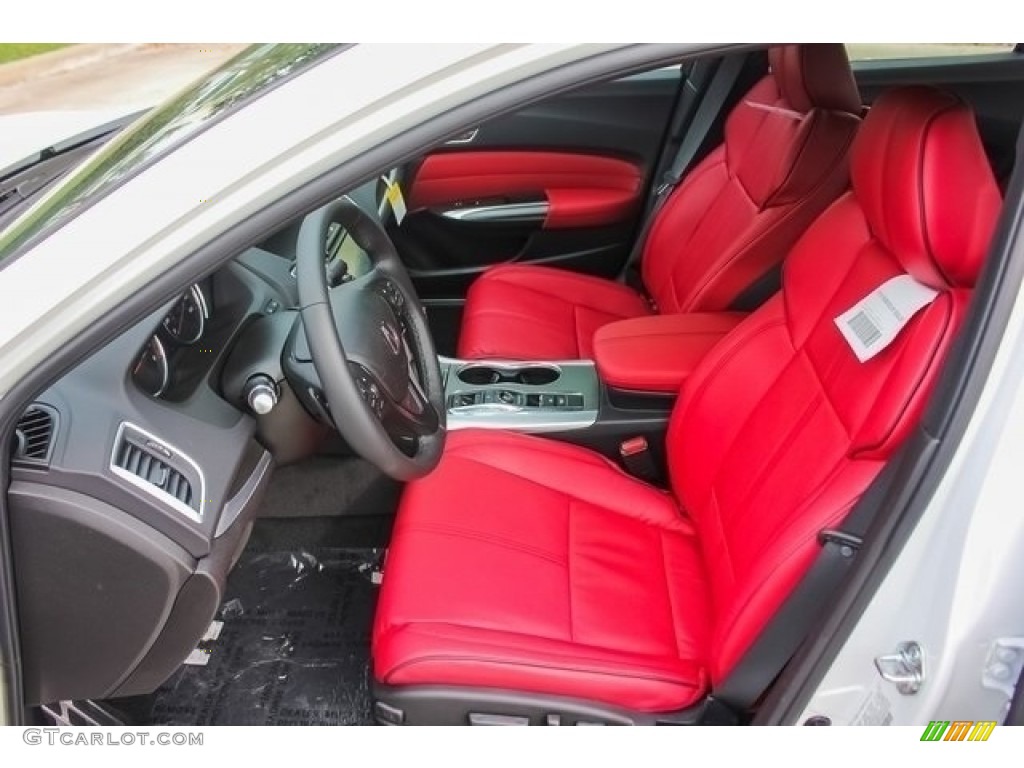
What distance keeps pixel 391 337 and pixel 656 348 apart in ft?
2.11

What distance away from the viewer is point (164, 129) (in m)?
1.10

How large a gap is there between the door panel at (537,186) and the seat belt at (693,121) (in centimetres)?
7

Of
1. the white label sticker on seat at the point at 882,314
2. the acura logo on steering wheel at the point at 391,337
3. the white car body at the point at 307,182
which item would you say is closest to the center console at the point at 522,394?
the acura logo on steering wheel at the point at 391,337

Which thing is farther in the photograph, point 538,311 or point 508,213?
point 508,213

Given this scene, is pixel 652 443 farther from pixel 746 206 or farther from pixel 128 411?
pixel 128 411

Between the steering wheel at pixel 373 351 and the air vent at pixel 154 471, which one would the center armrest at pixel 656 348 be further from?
the air vent at pixel 154 471

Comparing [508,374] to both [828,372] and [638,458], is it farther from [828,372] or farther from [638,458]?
[828,372]

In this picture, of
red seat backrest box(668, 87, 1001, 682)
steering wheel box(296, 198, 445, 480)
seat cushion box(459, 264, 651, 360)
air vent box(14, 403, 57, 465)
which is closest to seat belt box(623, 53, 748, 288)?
seat cushion box(459, 264, 651, 360)

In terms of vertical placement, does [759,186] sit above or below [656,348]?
above

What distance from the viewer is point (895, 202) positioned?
1.18 meters

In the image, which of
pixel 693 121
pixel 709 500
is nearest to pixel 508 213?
pixel 693 121

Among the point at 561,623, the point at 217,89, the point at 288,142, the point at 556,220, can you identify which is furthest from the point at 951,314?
the point at 556,220

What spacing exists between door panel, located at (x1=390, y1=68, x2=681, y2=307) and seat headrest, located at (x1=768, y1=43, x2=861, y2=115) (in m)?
0.68

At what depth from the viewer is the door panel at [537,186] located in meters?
2.56
